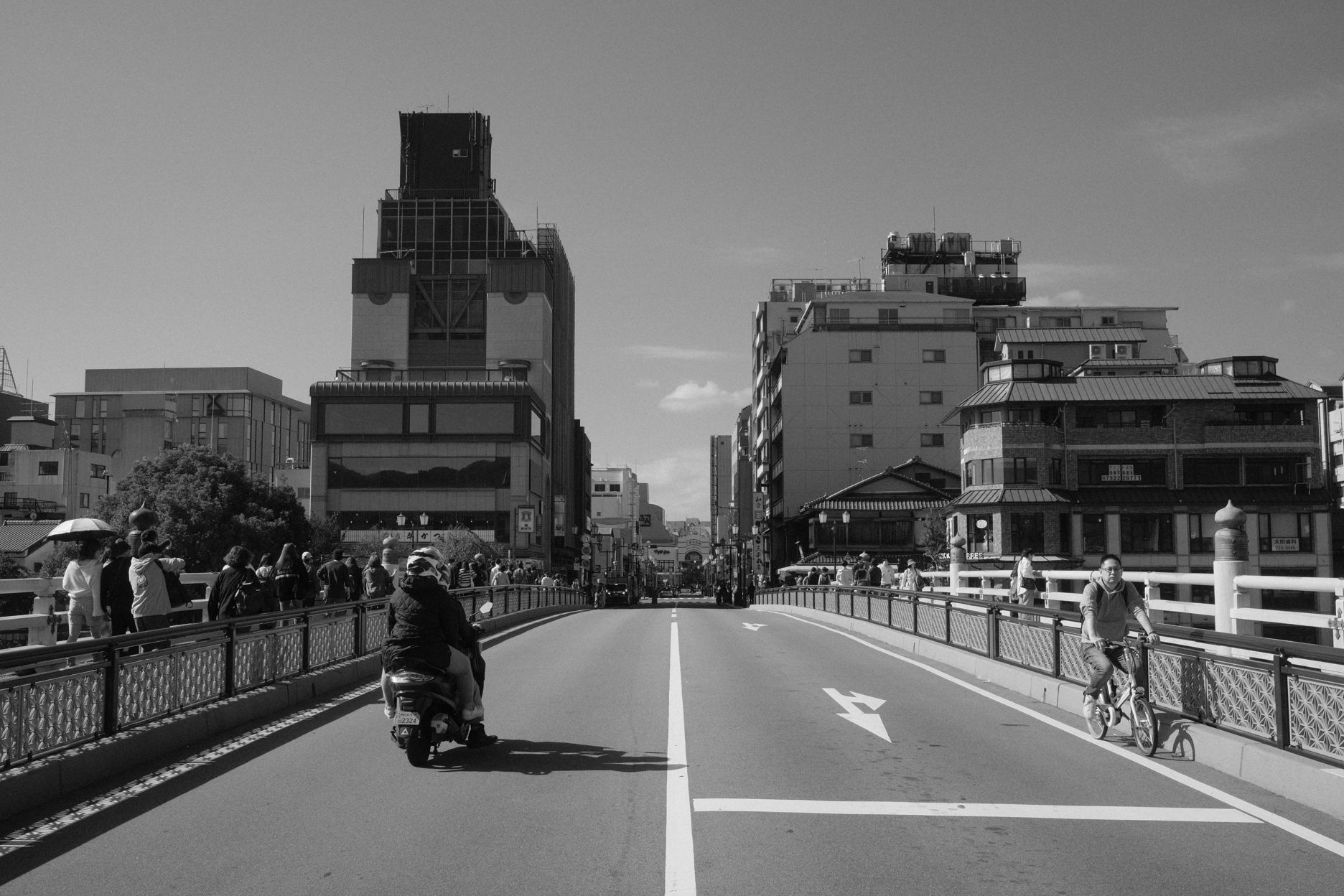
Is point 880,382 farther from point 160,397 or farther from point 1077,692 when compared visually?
point 160,397

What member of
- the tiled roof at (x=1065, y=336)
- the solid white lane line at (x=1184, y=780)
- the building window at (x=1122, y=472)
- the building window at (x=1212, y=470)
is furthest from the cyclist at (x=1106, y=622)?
the tiled roof at (x=1065, y=336)

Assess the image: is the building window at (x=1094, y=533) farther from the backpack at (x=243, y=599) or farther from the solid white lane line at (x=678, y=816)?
the backpack at (x=243, y=599)

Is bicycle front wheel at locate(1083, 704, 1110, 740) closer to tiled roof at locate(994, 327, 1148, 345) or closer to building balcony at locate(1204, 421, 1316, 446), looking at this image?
building balcony at locate(1204, 421, 1316, 446)

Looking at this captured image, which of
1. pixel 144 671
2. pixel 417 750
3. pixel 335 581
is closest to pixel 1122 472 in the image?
pixel 335 581

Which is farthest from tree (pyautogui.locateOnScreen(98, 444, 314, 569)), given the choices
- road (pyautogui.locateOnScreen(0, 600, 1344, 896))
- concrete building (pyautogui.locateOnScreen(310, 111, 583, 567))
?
road (pyautogui.locateOnScreen(0, 600, 1344, 896))

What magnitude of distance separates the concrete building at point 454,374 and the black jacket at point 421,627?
8104 cm

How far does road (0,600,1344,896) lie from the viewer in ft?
20.5

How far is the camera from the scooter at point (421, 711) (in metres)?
9.16

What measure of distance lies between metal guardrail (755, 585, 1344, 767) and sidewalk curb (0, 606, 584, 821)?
8.91 m

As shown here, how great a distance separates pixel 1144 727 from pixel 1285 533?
57880mm

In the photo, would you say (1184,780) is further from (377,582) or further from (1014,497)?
(1014,497)

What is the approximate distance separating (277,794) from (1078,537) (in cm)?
5903

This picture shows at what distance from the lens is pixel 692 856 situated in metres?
6.61

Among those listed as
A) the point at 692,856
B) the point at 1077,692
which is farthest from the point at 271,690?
the point at 1077,692
